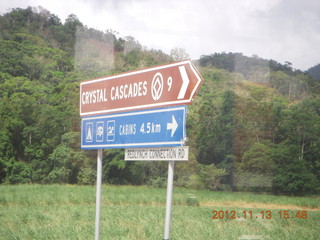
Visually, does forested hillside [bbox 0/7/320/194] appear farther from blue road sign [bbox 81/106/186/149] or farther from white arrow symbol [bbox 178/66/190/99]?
white arrow symbol [bbox 178/66/190/99]

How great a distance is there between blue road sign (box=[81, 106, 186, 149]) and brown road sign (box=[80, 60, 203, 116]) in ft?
0.21

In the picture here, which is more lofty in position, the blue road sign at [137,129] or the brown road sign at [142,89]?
the brown road sign at [142,89]

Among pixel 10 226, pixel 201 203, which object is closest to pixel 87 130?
pixel 10 226

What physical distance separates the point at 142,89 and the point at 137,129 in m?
0.33

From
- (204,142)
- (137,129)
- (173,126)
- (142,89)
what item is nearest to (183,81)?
(173,126)

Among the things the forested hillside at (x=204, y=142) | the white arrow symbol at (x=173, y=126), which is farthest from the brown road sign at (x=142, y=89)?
the forested hillside at (x=204, y=142)

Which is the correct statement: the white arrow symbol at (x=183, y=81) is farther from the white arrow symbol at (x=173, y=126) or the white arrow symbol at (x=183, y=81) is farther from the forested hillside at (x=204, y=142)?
the forested hillside at (x=204, y=142)

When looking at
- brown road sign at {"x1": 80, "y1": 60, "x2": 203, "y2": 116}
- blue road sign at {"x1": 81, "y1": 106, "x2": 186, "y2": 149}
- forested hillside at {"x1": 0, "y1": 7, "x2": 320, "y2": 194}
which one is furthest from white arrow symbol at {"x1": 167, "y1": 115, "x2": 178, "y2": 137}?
forested hillside at {"x1": 0, "y1": 7, "x2": 320, "y2": 194}

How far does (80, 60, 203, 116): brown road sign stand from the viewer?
3.09 m

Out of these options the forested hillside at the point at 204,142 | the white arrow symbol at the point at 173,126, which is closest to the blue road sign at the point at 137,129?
the white arrow symbol at the point at 173,126

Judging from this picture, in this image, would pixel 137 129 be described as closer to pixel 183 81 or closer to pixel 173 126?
pixel 173 126

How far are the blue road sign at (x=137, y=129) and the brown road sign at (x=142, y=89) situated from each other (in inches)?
2.5

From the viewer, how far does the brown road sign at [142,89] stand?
309 centimetres

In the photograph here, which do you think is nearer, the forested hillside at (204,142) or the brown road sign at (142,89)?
the brown road sign at (142,89)
